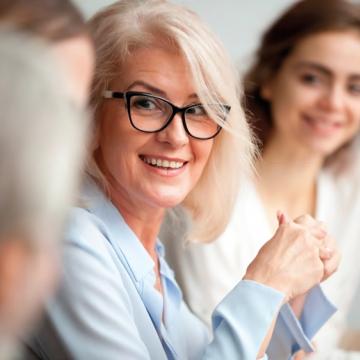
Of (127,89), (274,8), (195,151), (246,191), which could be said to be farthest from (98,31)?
(274,8)

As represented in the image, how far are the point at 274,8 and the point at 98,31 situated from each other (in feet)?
3.86

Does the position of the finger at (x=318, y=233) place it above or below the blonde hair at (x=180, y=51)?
below

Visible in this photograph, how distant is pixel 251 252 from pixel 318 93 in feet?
1.37

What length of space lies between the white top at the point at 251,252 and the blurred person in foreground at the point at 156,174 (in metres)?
0.33

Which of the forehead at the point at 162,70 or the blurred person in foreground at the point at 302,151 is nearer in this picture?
the forehead at the point at 162,70

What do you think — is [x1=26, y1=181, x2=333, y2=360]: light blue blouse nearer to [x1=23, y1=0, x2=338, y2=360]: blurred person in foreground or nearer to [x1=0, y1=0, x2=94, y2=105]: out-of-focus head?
[x1=23, y1=0, x2=338, y2=360]: blurred person in foreground

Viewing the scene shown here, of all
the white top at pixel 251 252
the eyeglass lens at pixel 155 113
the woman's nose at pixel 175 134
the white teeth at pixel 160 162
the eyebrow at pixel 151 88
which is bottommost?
the white top at pixel 251 252

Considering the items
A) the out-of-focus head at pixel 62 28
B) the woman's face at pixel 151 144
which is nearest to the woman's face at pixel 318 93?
the woman's face at pixel 151 144

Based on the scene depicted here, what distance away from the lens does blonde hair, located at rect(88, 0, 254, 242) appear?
1.02 meters

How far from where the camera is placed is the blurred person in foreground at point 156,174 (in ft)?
3.15

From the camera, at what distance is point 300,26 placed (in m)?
1.68

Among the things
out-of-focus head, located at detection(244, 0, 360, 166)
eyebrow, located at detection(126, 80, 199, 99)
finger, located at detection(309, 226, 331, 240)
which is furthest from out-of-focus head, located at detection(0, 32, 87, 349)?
out-of-focus head, located at detection(244, 0, 360, 166)

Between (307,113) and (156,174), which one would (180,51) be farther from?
(307,113)

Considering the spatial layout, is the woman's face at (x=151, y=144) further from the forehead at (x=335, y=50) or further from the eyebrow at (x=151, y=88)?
the forehead at (x=335, y=50)
